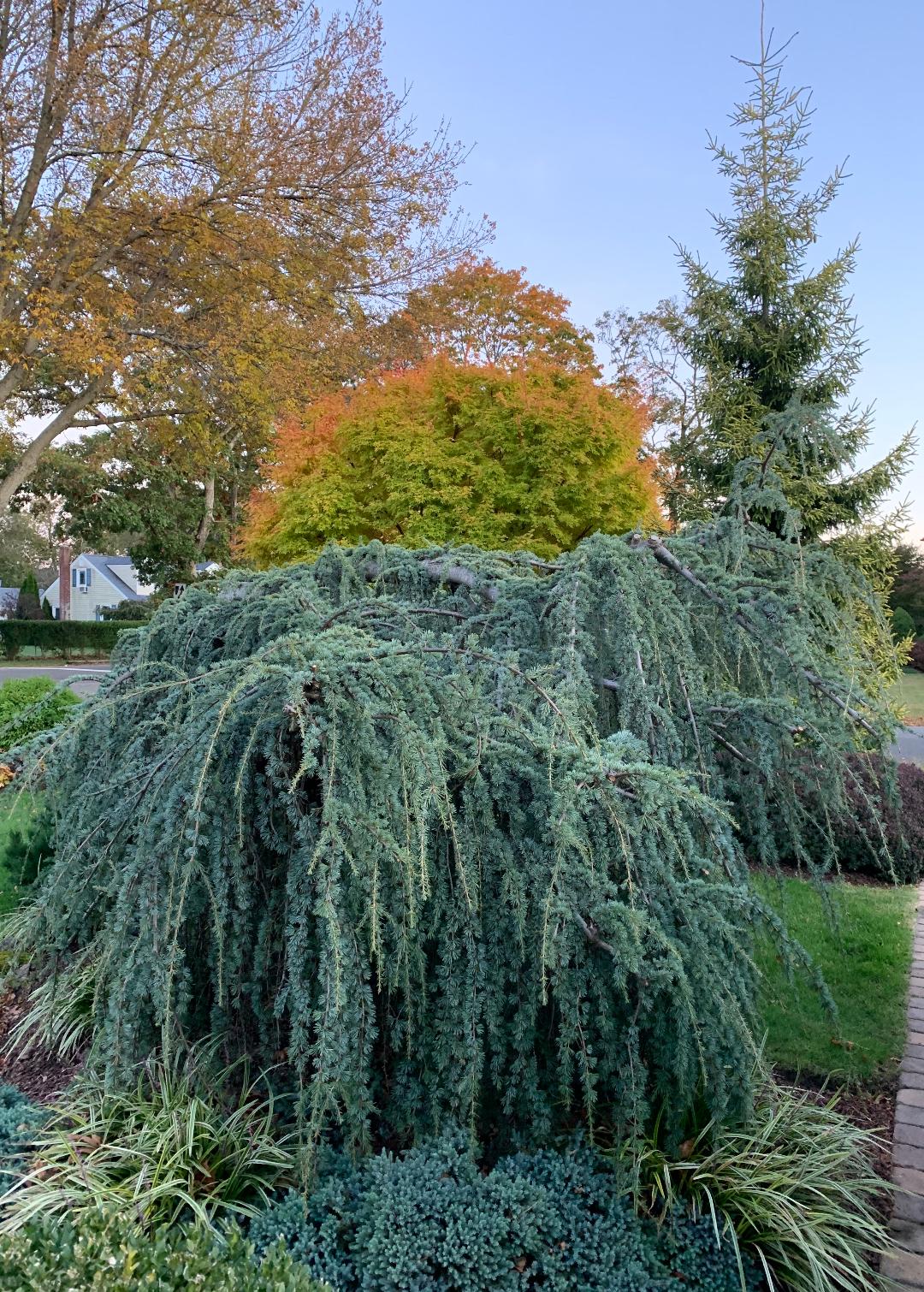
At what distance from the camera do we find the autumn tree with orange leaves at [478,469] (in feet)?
24.5

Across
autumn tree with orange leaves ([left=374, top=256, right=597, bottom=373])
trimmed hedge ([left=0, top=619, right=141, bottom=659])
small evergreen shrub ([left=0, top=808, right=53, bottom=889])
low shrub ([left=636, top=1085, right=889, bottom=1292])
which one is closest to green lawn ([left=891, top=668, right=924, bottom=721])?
autumn tree with orange leaves ([left=374, top=256, right=597, bottom=373])

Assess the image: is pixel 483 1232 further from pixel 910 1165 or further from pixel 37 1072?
pixel 37 1072

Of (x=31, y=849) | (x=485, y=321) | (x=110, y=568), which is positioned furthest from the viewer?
(x=110, y=568)

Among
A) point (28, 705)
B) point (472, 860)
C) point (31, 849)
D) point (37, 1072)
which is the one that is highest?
point (472, 860)

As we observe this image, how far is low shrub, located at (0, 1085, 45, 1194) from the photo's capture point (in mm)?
2275

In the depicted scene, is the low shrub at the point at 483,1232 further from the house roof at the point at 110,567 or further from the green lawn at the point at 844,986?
the house roof at the point at 110,567

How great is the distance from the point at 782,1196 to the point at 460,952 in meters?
1.03

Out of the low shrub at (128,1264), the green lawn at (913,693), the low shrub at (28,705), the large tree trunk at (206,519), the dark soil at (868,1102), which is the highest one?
the large tree trunk at (206,519)

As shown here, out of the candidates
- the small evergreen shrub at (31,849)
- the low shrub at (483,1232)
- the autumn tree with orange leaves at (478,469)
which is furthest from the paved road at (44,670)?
the low shrub at (483,1232)

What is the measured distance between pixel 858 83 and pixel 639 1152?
21.3 ft

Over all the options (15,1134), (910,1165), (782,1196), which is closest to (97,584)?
(15,1134)

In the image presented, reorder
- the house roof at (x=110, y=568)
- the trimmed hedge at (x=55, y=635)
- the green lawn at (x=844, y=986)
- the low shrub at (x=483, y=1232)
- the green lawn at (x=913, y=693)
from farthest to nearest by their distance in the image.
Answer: the house roof at (x=110, y=568)
the trimmed hedge at (x=55, y=635)
the green lawn at (x=913, y=693)
the green lawn at (x=844, y=986)
the low shrub at (x=483, y=1232)

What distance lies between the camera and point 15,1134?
7.83ft

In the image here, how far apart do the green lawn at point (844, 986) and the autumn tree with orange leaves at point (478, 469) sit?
3.68 metres
